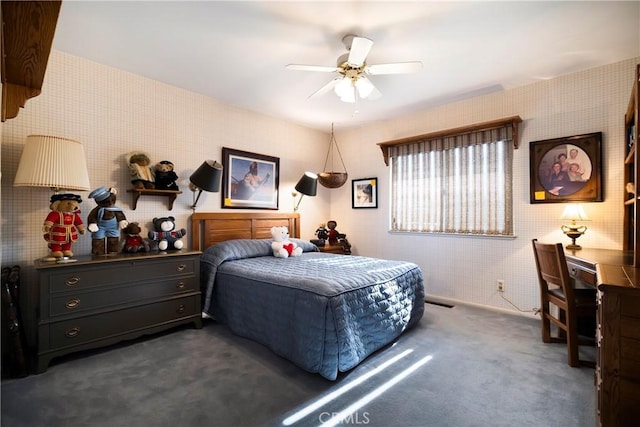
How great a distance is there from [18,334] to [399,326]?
270 cm

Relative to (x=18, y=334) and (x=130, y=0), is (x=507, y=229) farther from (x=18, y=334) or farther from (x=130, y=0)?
(x=18, y=334)

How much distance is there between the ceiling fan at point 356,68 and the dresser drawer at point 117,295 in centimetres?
207

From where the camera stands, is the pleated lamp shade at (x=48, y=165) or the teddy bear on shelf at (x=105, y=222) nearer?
the pleated lamp shade at (x=48, y=165)

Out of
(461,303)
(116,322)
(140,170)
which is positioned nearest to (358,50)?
(140,170)

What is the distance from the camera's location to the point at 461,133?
3.50m

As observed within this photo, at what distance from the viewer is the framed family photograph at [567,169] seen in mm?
2695

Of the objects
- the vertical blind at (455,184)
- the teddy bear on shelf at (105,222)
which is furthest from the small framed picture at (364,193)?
the teddy bear on shelf at (105,222)

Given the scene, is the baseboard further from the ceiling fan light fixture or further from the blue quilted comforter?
the ceiling fan light fixture

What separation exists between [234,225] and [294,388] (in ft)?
7.19

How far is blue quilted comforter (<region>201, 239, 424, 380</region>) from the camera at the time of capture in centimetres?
191

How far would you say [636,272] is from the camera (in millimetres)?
1346

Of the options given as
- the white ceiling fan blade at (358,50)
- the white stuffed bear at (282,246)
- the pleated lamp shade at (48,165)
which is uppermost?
the white ceiling fan blade at (358,50)

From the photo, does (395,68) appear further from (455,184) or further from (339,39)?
(455,184)

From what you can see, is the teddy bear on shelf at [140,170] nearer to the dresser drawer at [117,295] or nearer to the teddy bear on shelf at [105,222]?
the teddy bear on shelf at [105,222]
